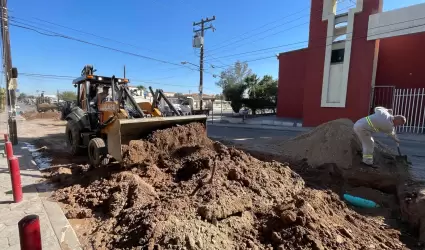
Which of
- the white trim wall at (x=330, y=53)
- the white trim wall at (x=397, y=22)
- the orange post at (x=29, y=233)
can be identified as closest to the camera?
the orange post at (x=29, y=233)

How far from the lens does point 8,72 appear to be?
26.9 ft

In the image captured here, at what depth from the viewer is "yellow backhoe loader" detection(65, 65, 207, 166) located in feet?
15.6

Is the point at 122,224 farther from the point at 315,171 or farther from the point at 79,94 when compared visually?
the point at 79,94

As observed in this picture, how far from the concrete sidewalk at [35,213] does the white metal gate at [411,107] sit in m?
15.4

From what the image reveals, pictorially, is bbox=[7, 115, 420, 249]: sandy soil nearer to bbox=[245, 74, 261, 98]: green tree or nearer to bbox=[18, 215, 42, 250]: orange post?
bbox=[18, 215, 42, 250]: orange post

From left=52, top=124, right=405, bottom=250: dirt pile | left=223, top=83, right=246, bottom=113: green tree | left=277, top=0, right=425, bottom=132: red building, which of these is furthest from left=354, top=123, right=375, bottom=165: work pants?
left=223, top=83, right=246, bottom=113: green tree

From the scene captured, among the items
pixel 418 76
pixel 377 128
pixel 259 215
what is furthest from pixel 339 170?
pixel 418 76

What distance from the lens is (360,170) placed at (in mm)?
5102

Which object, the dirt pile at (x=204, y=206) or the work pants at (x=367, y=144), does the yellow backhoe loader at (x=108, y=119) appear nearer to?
the dirt pile at (x=204, y=206)

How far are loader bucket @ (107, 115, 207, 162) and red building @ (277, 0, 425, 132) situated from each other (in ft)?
39.3

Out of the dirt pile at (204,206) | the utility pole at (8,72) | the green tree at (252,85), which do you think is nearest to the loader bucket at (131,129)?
the dirt pile at (204,206)

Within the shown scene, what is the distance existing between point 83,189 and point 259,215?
3.21 m

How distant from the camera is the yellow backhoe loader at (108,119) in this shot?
15.6 feet

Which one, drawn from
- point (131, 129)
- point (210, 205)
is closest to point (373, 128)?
point (210, 205)
